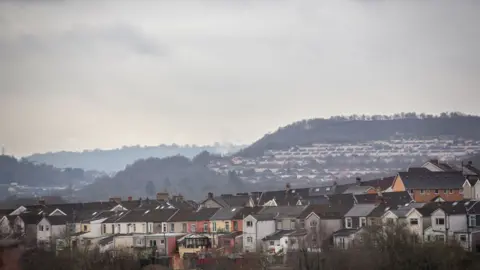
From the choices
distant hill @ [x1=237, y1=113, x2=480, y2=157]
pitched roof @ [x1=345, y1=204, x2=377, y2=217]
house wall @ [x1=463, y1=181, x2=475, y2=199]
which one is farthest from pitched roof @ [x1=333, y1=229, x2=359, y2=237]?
distant hill @ [x1=237, y1=113, x2=480, y2=157]

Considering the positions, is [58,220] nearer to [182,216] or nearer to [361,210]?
[182,216]

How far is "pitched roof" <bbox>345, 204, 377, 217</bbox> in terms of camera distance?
40062mm

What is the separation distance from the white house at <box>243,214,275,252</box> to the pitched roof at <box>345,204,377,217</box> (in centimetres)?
288

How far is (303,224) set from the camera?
134 feet

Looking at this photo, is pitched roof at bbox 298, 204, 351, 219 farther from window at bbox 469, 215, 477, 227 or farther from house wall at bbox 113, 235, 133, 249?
house wall at bbox 113, 235, 133, 249

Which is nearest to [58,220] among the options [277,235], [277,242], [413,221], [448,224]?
[277,235]

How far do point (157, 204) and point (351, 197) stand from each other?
918 centimetres

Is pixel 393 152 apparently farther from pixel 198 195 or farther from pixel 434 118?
pixel 198 195

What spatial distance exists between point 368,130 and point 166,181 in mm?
62003

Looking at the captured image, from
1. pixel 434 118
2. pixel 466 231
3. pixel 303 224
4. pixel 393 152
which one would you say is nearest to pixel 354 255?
pixel 466 231

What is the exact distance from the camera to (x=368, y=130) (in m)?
181

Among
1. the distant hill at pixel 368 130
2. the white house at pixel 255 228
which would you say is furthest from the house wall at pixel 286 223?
the distant hill at pixel 368 130

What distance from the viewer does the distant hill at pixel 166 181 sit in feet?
360

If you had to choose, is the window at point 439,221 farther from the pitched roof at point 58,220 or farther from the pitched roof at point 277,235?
the pitched roof at point 58,220
